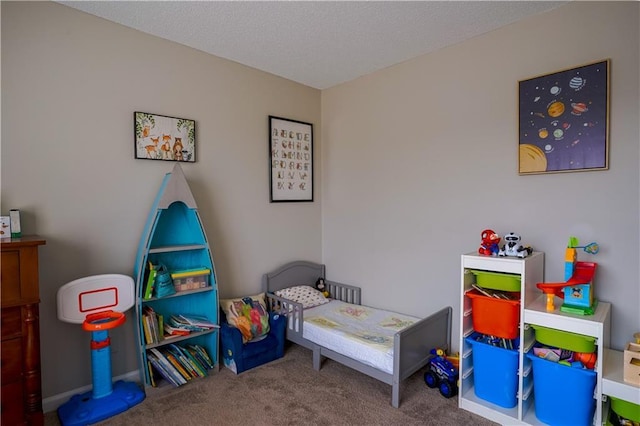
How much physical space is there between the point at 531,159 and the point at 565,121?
302mm

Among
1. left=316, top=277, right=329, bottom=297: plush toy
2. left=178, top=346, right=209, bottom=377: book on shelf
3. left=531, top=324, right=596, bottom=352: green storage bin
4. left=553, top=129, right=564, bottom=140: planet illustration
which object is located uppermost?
left=553, top=129, right=564, bottom=140: planet illustration

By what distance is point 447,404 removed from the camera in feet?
7.94

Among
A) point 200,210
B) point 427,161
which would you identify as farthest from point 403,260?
point 200,210

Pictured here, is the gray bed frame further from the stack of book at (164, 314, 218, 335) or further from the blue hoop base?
the blue hoop base

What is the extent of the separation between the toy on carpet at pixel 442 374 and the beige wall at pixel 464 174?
1.54ft

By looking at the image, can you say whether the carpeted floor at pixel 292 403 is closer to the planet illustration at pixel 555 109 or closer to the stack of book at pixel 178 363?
the stack of book at pixel 178 363

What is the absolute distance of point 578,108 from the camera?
227cm

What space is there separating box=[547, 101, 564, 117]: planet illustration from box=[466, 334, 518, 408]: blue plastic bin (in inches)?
61.4

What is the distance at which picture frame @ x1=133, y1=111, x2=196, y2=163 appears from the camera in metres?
2.69

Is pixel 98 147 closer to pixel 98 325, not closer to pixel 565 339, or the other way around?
pixel 98 325

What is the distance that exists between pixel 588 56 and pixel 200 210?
302cm

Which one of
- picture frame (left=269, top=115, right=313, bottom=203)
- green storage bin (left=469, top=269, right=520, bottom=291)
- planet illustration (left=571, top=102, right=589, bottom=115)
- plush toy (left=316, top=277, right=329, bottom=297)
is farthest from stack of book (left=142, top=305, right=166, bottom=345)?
planet illustration (left=571, top=102, right=589, bottom=115)

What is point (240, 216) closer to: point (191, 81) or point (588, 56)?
point (191, 81)

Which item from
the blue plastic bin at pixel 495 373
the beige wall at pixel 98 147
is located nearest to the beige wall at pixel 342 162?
the beige wall at pixel 98 147
